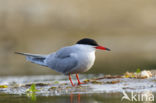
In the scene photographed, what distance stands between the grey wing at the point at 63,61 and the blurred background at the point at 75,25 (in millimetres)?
10607

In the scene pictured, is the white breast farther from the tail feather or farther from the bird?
the tail feather

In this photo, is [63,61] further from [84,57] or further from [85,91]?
[85,91]

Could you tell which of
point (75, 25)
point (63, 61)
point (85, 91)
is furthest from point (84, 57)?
point (75, 25)

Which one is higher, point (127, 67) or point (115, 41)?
point (115, 41)

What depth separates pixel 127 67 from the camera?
631 inches

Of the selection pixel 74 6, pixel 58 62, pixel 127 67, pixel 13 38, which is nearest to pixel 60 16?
pixel 74 6

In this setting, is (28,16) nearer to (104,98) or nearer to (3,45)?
(3,45)

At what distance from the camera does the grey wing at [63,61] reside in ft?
33.5

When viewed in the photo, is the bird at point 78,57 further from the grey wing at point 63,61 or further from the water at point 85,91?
the water at point 85,91

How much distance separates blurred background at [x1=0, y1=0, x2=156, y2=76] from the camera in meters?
23.7

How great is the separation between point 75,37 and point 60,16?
188cm

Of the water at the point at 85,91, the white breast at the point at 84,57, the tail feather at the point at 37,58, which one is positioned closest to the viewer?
the water at the point at 85,91

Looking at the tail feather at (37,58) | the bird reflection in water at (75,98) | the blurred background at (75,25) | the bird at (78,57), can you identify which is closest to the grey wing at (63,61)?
the bird at (78,57)

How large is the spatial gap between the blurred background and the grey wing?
10.6 meters
